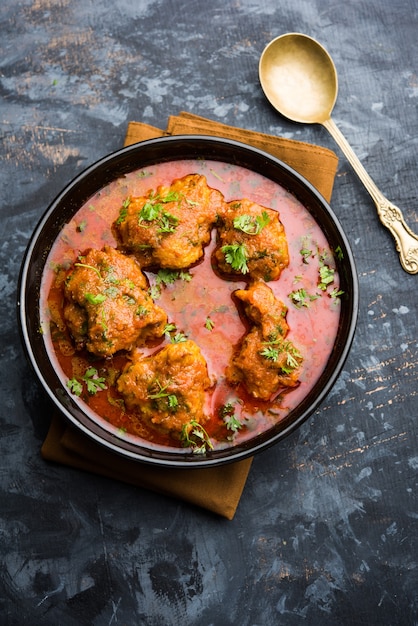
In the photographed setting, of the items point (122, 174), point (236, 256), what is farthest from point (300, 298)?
point (122, 174)

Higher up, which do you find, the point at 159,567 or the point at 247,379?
the point at 247,379

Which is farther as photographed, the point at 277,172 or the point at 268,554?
the point at 268,554

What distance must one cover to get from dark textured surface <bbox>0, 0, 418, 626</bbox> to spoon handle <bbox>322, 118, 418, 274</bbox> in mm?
67

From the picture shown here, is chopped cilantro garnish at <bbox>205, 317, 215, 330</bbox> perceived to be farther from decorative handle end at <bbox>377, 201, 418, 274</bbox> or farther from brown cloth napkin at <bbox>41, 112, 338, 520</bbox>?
decorative handle end at <bbox>377, 201, 418, 274</bbox>

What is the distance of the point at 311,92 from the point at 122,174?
56.3 inches

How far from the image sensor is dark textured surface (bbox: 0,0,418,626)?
3922mm

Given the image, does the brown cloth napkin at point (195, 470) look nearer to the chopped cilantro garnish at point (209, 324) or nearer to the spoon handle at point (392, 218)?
the spoon handle at point (392, 218)

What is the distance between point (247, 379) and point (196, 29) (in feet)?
8.11

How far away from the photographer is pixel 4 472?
395 cm

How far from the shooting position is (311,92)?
4.09m

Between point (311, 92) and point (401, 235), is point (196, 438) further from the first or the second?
point (311, 92)

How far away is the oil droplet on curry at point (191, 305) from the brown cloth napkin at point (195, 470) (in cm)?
27

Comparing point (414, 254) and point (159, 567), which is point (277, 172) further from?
point (159, 567)

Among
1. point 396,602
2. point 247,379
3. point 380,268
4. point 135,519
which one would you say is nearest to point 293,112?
point 380,268
